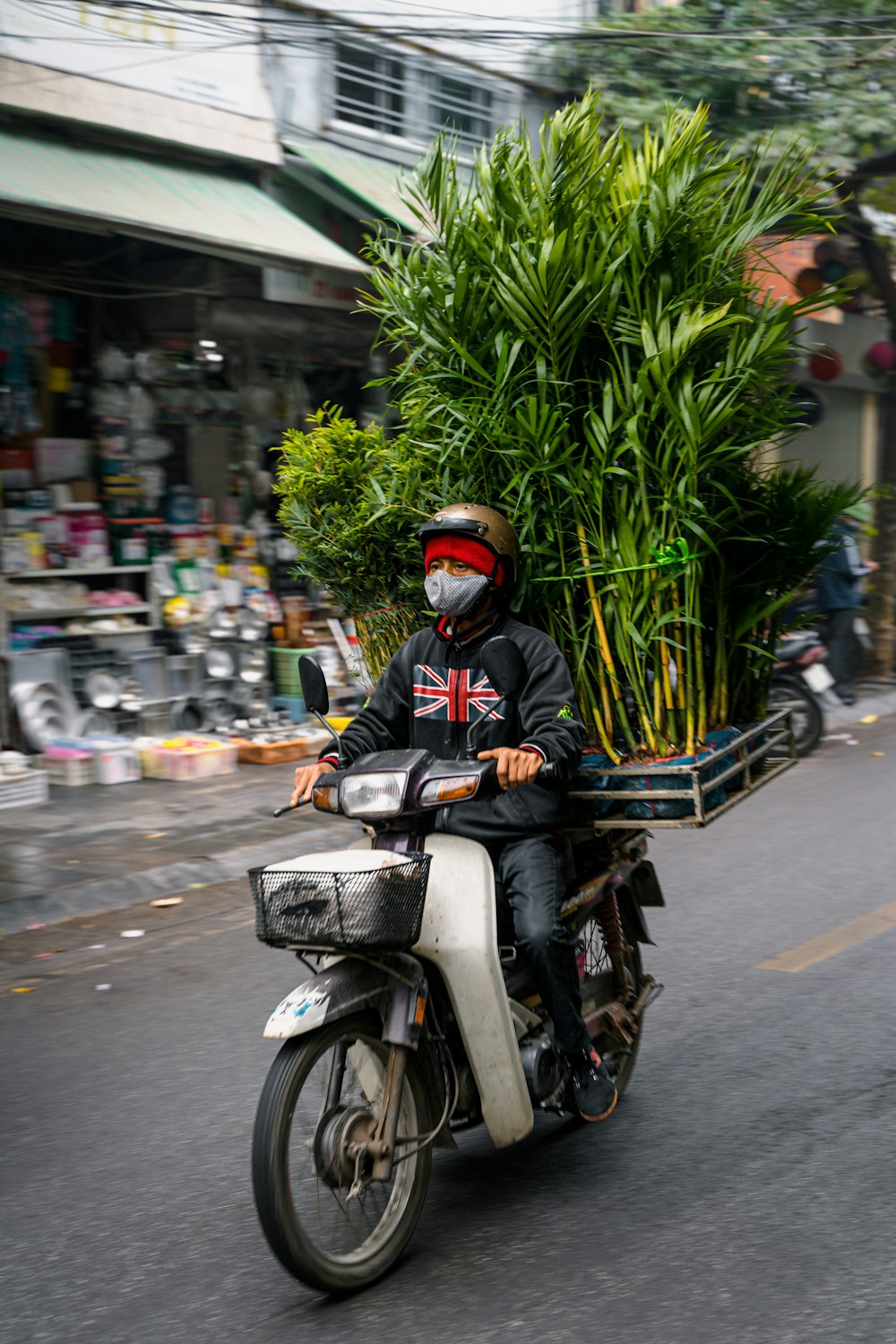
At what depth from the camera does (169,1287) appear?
10.3 feet

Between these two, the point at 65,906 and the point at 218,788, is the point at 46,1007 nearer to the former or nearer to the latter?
the point at 65,906

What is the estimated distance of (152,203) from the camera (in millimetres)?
9688

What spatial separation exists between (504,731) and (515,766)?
38 centimetres

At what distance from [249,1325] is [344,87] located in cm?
1191

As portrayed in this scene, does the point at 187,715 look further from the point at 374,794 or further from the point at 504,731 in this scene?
the point at 374,794

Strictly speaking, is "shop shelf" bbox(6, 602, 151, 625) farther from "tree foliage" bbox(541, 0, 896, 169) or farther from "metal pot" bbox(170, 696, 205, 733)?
"tree foliage" bbox(541, 0, 896, 169)

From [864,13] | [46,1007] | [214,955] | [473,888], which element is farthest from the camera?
[864,13]

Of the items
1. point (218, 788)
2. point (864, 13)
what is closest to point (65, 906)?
point (218, 788)

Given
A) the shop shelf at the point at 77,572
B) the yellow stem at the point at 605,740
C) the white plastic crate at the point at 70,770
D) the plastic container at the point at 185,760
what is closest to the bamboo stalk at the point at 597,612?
the yellow stem at the point at 605,740

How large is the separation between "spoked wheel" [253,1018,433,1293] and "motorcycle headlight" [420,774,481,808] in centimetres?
50

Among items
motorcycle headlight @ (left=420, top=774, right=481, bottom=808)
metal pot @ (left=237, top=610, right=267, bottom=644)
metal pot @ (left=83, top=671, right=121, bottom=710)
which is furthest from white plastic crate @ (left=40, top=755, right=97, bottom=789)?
motorcycle headlight @ (left=420, top=774, right=481, bottom=808)

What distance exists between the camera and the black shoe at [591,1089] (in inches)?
144

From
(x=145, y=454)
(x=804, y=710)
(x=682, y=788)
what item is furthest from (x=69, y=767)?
(x=682, y=788)

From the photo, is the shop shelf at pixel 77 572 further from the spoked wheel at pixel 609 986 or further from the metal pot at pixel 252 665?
the spoked wheel at pixel 609 986
